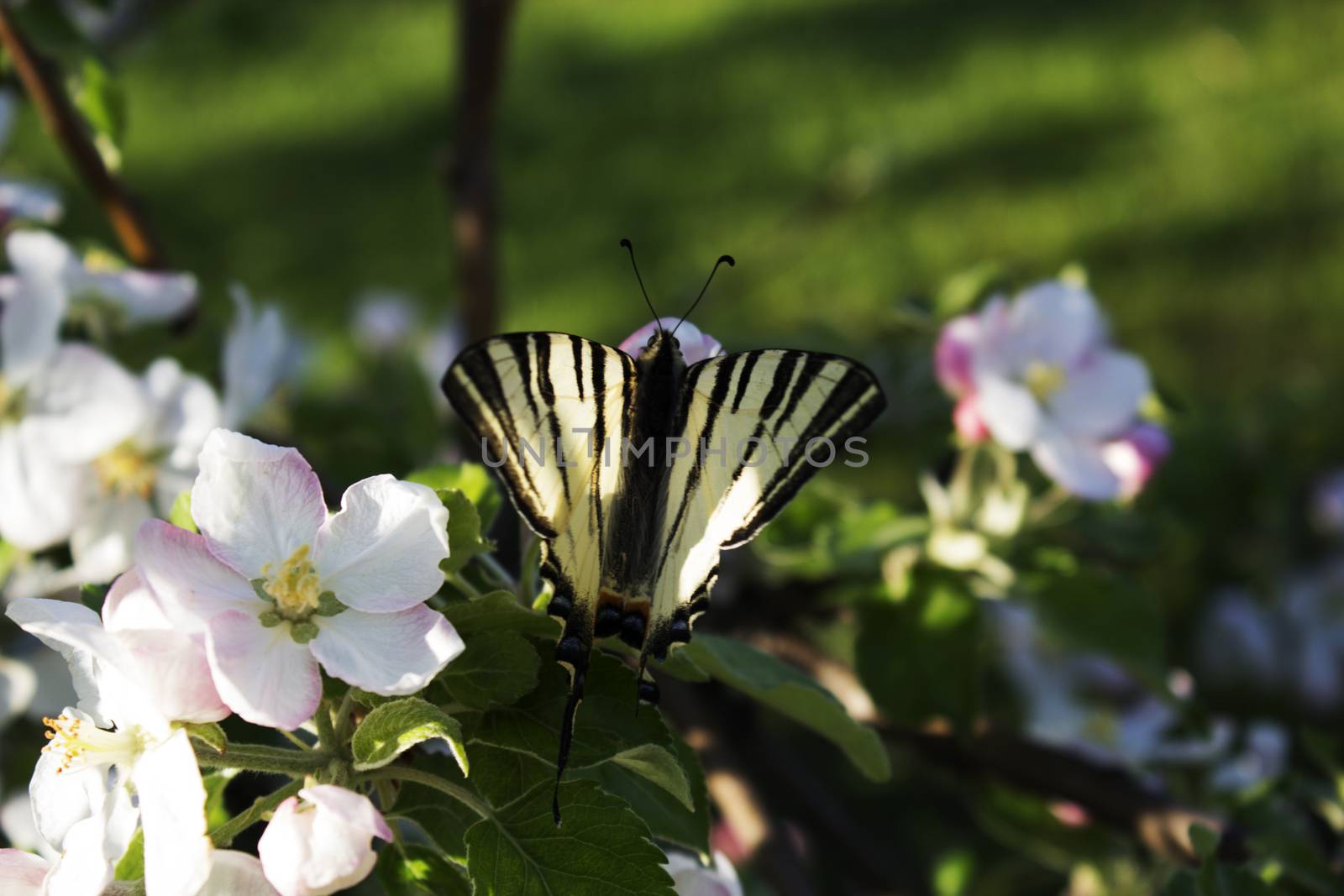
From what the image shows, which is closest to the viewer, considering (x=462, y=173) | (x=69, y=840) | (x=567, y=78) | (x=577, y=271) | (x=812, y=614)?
(x=69, y=840)

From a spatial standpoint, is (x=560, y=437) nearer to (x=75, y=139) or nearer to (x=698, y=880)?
(x=698, y=880)

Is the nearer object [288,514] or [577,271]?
[288,514]

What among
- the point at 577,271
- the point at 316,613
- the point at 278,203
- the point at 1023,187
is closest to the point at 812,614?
the point at 316,613

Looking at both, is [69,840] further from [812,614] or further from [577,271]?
[577,271]

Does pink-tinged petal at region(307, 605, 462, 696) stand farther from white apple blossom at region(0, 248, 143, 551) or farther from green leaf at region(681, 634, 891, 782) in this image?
white apple blossom at region(0, 248, 143, 551)

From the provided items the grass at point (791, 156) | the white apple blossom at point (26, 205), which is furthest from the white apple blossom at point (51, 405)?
the grass at point (791, 156)

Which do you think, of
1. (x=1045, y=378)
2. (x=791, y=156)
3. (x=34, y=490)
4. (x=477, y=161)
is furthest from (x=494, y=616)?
(x=791, y=156)

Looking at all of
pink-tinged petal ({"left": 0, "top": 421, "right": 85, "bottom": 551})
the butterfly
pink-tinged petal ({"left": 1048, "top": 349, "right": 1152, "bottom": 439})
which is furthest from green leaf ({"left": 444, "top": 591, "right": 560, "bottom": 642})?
pink-tinged petal ({"left": 1048, "top": 349, "right": 1152, "bottom": 439})

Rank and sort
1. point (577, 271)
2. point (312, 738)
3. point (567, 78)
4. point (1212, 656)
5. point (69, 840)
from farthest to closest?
point (567, 78), point (577, 271), point (1212, 656), point (312, 738), point (69, 840)

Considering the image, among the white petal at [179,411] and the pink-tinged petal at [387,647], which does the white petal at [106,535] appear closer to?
the white petal at [179,411]
